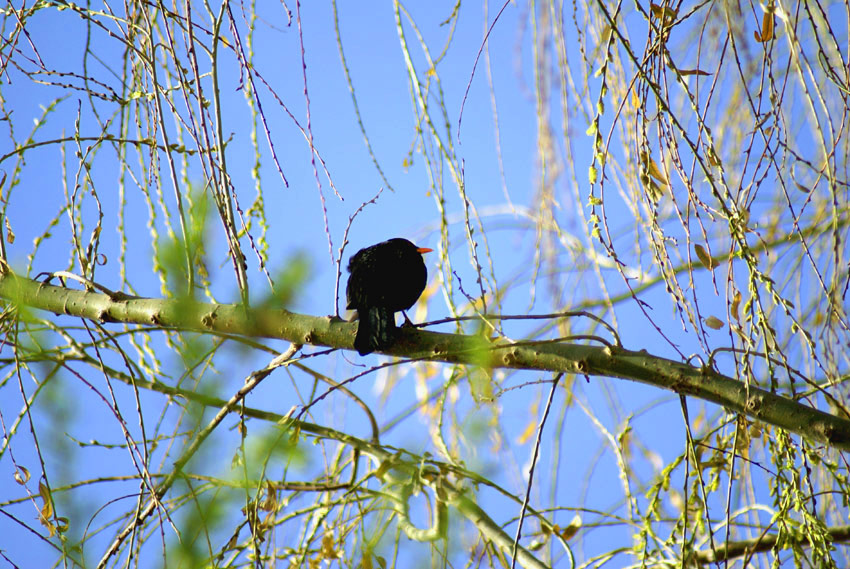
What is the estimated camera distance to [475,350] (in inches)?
46.8

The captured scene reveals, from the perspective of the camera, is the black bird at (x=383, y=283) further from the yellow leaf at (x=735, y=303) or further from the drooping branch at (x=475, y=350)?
the yellow leaf at (x=735, y=303)

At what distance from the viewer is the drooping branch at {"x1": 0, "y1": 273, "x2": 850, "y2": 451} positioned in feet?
3.94

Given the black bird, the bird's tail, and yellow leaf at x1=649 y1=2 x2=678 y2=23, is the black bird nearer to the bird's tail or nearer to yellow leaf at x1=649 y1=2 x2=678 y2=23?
the bird's tail

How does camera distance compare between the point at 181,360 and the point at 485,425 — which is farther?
the point at 485,425

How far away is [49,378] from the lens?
102cm

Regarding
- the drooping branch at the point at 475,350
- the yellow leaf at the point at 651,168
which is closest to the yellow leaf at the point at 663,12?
the yellow leaf at the point at 651,168

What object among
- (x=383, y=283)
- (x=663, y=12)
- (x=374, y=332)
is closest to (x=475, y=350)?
(x=374, y=332)

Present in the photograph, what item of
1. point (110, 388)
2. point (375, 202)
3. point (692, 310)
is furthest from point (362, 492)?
point (692, 310)

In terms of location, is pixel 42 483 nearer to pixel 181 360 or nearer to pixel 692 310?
pixel 181 360

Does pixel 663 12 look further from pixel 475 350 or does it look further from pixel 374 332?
pixel 374 332

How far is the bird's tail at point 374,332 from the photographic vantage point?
1.43 metres

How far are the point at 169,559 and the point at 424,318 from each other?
134cm

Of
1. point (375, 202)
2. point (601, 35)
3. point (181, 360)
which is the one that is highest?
point (601, 35)

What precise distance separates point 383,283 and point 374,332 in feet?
1.35
